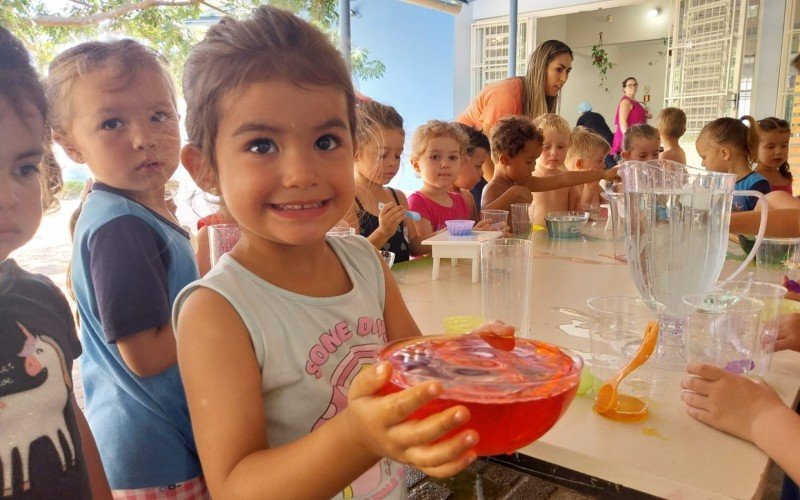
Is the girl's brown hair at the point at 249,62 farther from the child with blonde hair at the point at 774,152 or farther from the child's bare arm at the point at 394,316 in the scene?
the child with blonde hair at the point at 774,152

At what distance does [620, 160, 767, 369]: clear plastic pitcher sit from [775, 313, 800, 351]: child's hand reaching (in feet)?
0.46

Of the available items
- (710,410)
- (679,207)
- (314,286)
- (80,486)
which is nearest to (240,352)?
(314,286)

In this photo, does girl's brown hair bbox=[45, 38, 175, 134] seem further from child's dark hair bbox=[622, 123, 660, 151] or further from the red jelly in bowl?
child's dark hair bbox=[622, 123, 660, 151]

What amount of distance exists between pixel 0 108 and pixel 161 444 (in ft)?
2.06

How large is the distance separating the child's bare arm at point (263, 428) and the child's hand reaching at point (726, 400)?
546 mm

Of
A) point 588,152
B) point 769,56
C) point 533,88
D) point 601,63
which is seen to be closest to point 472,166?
point 533,88

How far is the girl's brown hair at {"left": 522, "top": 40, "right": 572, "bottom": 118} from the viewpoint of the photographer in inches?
145

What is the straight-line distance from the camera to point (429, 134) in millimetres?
2662

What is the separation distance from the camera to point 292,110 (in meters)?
0.72

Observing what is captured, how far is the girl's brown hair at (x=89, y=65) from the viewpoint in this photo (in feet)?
3.56

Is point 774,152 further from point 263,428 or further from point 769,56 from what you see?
point 263,428

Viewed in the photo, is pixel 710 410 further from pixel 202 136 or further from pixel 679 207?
pixel 202 136

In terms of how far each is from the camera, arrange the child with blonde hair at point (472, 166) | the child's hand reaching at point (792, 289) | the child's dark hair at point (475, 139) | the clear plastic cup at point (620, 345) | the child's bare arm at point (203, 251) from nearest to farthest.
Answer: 1. the clear plastic cup at point (620, 345)
2. the child's hand reaching at point (792, 289)
3. the child's bare arm at point (203, 251)
4. the child with blonde hair at point (472, 166)
5. the child's dark hair at point (475, 139)

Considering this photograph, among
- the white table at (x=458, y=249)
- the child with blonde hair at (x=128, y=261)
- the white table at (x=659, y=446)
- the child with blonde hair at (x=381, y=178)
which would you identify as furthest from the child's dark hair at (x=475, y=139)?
the child with blonde hair at (x=128, y=261)
